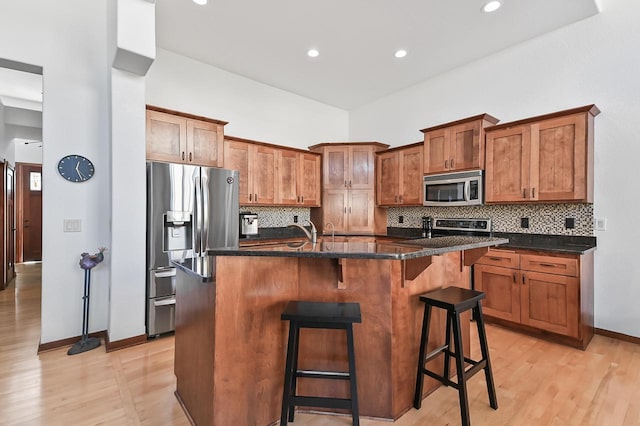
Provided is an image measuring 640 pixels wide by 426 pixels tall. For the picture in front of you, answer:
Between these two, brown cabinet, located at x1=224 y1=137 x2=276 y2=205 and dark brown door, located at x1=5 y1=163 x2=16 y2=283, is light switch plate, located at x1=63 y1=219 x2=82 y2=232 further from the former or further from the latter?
dark brown door, located at x1=5 y1=163 x2=16 y2=283

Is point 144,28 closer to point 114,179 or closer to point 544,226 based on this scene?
point 114,179

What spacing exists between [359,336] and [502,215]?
9.62ft

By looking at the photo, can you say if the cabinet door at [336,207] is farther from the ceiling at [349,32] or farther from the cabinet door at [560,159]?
the cabinet door at [560,159]

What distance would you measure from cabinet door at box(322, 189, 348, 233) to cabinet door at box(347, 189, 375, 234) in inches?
3.2

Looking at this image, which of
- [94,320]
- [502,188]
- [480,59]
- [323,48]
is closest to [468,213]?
[502,188]

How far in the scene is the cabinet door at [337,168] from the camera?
4934mm

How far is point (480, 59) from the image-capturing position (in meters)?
4.02

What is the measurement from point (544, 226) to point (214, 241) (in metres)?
3.74

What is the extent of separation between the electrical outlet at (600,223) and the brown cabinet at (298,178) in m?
3.43

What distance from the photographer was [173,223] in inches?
122

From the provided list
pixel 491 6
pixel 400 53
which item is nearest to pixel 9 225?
pixel 400 53

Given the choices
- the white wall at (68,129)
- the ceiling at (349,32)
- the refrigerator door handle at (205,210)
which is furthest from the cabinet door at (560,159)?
the white wall at (68,129)

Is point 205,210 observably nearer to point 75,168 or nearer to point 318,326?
point 75,168

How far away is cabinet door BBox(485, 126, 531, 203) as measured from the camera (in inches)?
127
